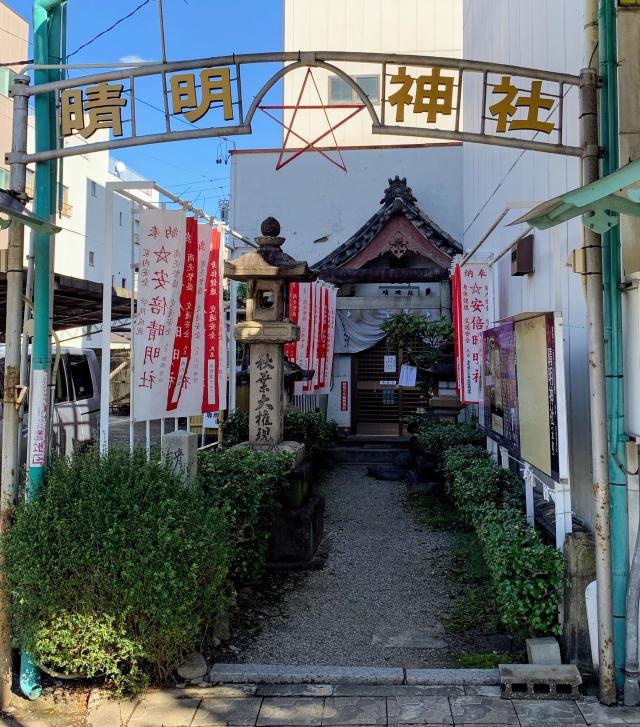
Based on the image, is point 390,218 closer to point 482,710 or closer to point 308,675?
point 308,675

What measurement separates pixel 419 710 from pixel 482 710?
438mm

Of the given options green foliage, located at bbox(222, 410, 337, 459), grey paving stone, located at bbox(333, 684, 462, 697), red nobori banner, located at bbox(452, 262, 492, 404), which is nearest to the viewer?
grey paving stone, located at bbox(333, 684, 462, 697)

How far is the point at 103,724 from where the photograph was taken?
431 cm

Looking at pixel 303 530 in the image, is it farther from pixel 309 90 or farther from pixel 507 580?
pixel 309 90

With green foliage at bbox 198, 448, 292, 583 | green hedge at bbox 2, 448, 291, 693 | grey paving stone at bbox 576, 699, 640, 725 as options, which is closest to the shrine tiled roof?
green foliage at bbox 198, 448, 292, 583

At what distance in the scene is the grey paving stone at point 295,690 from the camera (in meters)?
4.63

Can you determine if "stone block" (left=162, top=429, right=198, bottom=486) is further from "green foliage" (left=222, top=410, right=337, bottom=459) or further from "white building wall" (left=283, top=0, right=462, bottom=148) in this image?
"white building wall" (left=283, top=0, right=462, bottom=148)

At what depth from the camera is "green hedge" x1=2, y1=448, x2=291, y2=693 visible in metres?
4.38

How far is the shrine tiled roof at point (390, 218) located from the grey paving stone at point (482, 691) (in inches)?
551

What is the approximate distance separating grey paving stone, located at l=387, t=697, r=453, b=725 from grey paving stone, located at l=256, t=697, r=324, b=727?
51cm

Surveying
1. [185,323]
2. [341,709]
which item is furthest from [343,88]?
[341,709]

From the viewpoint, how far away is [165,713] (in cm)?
441

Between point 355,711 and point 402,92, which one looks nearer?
point 355,711

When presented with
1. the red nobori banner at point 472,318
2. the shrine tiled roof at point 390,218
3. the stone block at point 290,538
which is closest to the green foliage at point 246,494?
the stone block at point 290,538
